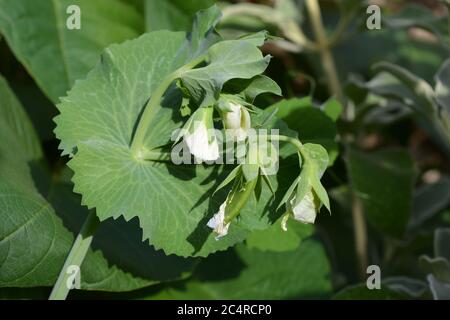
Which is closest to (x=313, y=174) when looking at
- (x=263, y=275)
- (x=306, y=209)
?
(x=306, y=209)

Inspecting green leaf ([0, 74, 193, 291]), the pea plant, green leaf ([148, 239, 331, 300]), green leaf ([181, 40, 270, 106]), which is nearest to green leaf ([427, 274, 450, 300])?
the pea plant

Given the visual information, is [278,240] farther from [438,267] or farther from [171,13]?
[171,13]

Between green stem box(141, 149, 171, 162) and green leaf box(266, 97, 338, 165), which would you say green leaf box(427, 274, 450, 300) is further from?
green stem box(141, 149, 171, 162)

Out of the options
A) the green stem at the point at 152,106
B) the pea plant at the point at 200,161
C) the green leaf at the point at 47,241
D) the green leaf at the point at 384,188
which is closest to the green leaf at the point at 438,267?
the pea plant at the point at 200,161

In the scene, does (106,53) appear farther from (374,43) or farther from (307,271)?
(374,43)

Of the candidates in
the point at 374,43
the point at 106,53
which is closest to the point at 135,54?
the point at 106,53

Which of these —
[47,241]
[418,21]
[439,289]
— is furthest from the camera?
[418,21]
